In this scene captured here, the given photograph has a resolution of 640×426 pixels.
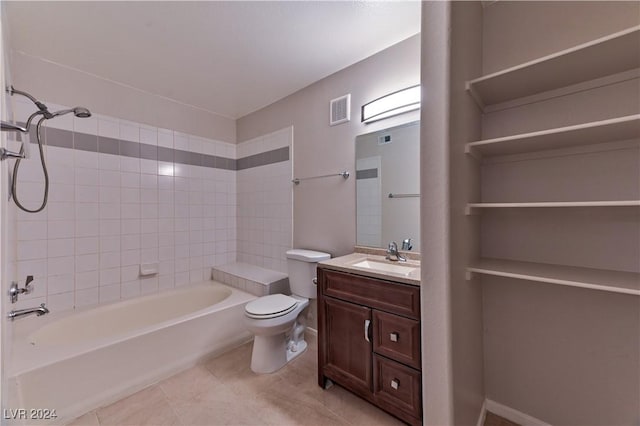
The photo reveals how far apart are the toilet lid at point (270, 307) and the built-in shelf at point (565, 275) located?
1.25 metres

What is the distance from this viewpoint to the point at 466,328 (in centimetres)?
119

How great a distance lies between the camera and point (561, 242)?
1262 millimetres

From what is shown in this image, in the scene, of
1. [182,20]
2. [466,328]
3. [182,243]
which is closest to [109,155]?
[182,243]

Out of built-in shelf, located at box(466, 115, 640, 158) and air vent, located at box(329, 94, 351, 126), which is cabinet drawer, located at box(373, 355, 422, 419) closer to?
built-in shelf, located at box(466, 115, 640, 158)

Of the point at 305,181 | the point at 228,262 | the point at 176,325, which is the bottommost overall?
Answer: the point at 176,325

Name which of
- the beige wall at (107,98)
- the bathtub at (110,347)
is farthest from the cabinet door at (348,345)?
the beige wall at (107,98)

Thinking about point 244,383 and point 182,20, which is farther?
point 244,383

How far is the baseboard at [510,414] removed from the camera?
136 centimetres

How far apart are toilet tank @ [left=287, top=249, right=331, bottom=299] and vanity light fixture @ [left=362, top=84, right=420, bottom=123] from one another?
1.14 m

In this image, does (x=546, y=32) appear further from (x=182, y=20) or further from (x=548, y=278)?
(x=182, y=20)

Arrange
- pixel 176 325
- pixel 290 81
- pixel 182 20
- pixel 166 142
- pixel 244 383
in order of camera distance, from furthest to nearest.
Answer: pixel 166 142 → pixel 290 81 → pixel 176 325 → pixel 244 383 → pixel 182 20

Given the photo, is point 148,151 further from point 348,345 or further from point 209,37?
point 348,345

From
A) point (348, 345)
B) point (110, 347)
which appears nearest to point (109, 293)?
point (110, 347)

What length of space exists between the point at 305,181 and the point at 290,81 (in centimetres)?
90
